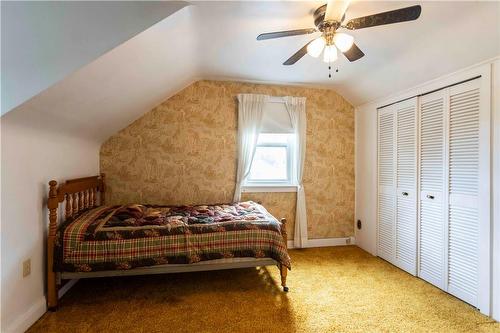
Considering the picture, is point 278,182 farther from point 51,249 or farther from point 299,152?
point 51,249

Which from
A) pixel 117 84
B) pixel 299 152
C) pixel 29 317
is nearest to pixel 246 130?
pixel 299 152

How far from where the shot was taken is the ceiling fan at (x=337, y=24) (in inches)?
55.2

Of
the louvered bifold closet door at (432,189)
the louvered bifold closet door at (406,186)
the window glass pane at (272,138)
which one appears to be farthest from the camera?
the window glass pane at (272,138)

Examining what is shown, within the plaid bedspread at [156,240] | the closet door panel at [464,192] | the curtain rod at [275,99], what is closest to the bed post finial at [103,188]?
the plaid bedspread at [156,240]

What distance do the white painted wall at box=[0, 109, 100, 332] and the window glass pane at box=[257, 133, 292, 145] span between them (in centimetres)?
236

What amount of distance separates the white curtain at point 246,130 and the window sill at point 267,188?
0.45 feet

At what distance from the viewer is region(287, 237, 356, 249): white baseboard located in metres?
3.74

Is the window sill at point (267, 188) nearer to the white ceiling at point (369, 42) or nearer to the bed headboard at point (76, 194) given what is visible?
the white ceiling at point (369, 42)

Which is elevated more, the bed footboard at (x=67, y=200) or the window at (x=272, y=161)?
the window at (x=272, y=161)

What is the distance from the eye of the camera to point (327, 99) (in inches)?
152

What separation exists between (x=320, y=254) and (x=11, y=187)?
3279 millimetres

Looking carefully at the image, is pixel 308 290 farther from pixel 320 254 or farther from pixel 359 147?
pixel 359 147

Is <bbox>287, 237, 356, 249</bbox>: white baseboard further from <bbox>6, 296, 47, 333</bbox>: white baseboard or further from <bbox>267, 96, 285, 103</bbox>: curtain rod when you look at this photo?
<bbox>6, 296, 47, 333</bbox>: white baseboard

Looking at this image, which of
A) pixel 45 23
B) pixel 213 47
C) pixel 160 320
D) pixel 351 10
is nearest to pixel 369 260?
pixel 160 320
